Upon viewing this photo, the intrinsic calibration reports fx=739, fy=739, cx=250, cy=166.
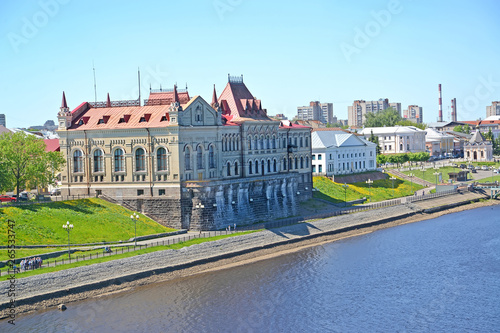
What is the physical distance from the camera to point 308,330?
54844 millimetres

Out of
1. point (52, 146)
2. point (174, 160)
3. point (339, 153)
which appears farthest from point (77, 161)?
point (339, 153)

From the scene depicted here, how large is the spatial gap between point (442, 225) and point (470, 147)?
98099 mm

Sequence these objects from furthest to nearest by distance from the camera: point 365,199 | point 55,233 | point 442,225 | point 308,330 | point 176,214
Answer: point 365,199 → point 442,225 → point 176,214 → point 55,233 → point 308,330

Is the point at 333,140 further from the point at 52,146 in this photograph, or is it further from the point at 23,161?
the point at 23,161

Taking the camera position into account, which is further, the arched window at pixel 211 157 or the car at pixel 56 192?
the car at pixel 56 192

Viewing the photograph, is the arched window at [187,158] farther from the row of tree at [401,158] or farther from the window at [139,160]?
the row of tree at [401,158]

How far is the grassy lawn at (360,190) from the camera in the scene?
116375 millimetres

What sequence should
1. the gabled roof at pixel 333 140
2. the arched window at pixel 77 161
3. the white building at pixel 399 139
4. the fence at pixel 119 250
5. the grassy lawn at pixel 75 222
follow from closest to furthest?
1. the fence at pixel 119 250
2. the grassy lawn at pixel 75 222
3. the arched window at pixel 77 161
4. the gabled roof at pixel 333 140
5. the white building at pixel 399 139

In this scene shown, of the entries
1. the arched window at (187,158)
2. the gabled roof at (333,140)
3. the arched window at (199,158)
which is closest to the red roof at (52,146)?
the arched window at (199,158)

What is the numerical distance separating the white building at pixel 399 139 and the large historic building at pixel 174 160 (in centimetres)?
9819

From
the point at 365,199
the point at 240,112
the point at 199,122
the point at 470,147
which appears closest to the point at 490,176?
the point at 470,147

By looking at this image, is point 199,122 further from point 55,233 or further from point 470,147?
point 470,147

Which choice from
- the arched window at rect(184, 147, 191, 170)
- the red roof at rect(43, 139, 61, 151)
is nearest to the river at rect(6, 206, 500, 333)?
the arched window at rect(184, 147, 191, 170)

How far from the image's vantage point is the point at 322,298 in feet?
207
